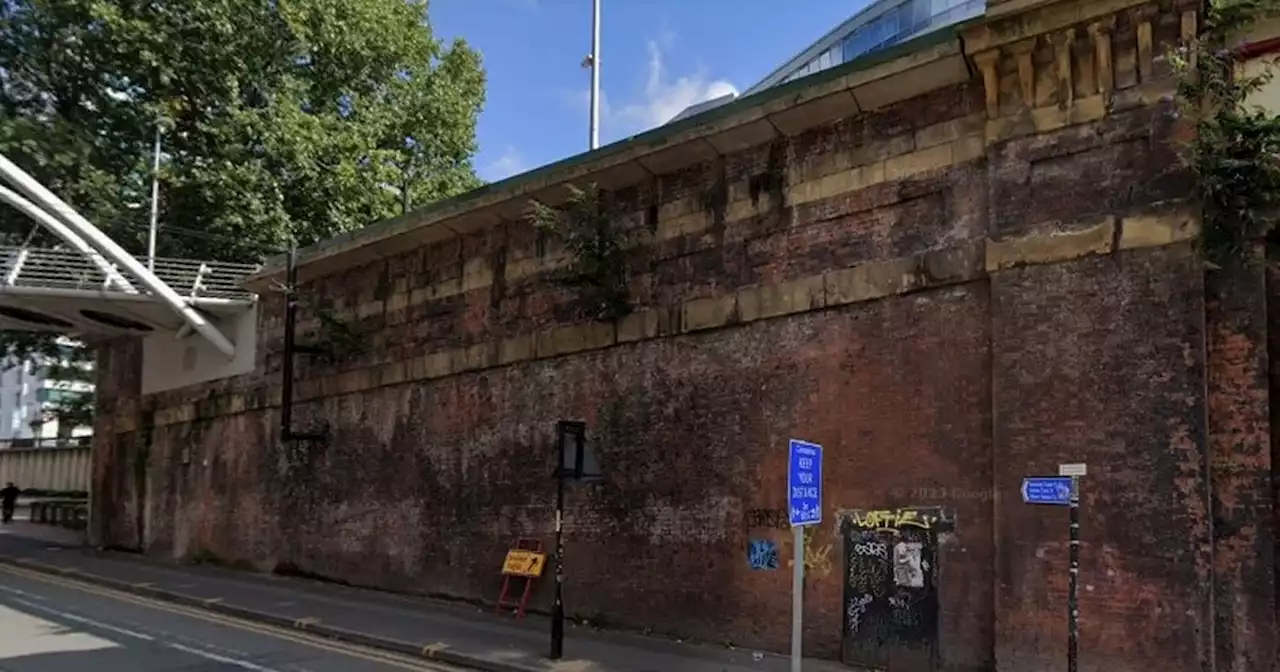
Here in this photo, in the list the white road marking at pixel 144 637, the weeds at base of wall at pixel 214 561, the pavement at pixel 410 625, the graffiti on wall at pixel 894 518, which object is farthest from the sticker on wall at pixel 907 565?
the weeds at base of wall at pixel 214 561

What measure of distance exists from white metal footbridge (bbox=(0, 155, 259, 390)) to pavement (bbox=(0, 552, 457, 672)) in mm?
6668

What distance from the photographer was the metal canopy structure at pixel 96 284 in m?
19.8

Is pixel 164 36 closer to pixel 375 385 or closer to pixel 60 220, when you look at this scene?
pixel 60 220

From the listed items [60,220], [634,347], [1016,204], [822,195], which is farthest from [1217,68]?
[60,220]

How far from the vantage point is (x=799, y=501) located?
8.20 m

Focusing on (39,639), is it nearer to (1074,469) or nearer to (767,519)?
(767,519)

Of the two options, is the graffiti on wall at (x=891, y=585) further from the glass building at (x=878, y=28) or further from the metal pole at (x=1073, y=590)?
the glass building at (x=878, y=28)

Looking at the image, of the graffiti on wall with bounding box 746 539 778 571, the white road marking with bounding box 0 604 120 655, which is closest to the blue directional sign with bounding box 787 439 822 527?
the graffiti on wall with bounding box 746 539 778 571

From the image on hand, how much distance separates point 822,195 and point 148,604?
512 inches


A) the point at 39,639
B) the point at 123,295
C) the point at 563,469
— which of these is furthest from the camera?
the point at 123,295

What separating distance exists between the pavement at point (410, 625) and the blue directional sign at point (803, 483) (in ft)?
10.6

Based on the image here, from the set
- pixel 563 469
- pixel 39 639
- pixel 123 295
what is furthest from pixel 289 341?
pixel 563 469

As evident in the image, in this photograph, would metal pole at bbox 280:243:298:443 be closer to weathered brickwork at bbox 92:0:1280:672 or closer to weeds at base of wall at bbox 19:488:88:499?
weathered brickwork at bbox 92:0:1280:672

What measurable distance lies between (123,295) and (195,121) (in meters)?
7.24
